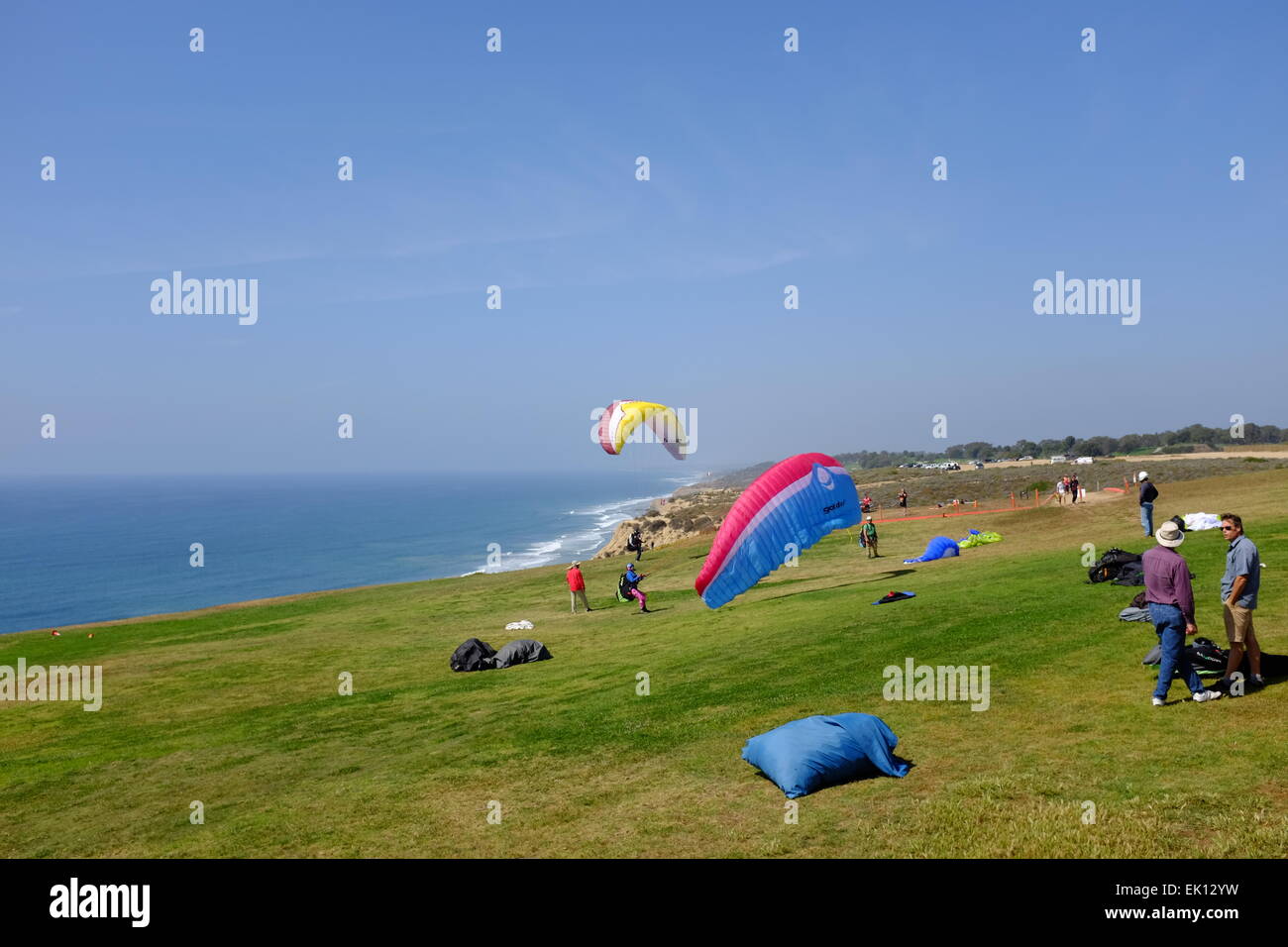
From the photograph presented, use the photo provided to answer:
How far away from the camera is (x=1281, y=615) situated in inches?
580

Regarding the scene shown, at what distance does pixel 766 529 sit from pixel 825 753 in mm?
13339

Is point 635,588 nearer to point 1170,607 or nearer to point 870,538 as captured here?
point 870,538

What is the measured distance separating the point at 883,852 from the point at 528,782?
6.04m

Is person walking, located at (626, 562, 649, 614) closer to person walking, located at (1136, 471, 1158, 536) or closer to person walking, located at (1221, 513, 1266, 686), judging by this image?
person walking, located at (1136, 471, 1158, 536)

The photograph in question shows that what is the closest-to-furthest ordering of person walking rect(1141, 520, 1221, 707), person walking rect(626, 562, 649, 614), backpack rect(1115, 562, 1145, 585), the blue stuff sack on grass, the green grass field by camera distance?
the green grass field → the blue stuff sack on grass → person walking rect(1141, 520, 1221, 707) → backpack rect(1115, 562, 1145, 585) → person walking rect(626, 562, 649, 614)

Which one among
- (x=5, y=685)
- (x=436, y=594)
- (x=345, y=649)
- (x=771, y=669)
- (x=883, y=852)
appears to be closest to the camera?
(x=883, y=852)

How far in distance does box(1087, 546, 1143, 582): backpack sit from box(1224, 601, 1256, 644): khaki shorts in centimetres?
889

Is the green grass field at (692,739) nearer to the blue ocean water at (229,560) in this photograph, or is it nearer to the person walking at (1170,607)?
the person walking at (1170,607)

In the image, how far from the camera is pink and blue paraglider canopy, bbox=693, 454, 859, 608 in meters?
23.4

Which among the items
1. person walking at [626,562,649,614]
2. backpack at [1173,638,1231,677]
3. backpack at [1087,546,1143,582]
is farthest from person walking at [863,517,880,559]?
backpack at [1173,638,1231,677]

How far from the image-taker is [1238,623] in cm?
1122

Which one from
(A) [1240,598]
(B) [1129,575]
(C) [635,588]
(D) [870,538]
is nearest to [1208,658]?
(A) [1240,598]
